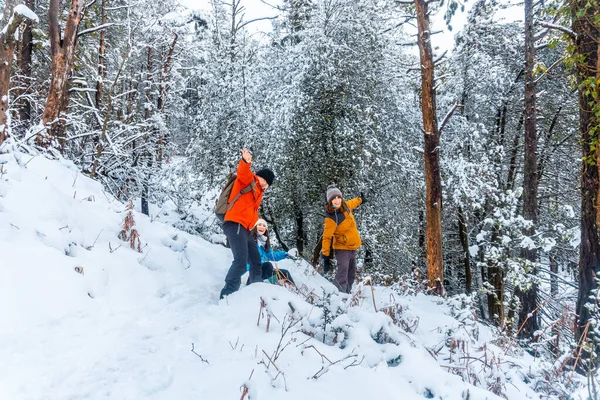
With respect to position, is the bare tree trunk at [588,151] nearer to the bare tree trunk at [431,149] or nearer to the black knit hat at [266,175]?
the bare tree trunk at [431,149]

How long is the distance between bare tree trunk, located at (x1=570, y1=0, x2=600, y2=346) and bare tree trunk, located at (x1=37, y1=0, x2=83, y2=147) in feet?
24.4

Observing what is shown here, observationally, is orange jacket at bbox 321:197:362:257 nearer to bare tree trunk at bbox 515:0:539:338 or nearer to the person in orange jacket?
the person in orange jacket

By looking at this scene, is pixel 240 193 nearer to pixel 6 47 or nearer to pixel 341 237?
pixel 341 237

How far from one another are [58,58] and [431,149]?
659 centimetres

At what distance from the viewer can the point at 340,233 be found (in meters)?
5.31

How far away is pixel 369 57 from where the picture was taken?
8945mm

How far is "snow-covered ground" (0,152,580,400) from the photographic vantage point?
6.93 ft

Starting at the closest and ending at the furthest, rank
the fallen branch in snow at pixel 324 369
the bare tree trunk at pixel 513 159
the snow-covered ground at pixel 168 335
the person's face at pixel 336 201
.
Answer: the snow-covered ground at pixel 168 335, the fallen branch in snow at pixel 324 369, the person's face at pixel 336 201, the bare tree trunk at pixel 513 159

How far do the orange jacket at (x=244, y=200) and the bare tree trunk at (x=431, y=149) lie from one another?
157 inches

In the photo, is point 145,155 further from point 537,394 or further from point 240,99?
point 537,394

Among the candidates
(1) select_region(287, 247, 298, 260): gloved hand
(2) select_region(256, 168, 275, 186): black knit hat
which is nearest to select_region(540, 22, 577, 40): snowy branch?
(2) select_region(256, 168, 275, 186): black knit hat

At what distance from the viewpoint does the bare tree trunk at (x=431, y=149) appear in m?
6.68

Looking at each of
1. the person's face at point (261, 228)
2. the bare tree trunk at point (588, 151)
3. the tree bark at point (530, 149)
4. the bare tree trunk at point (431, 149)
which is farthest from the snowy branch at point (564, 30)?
the person's face at point (261, 228)

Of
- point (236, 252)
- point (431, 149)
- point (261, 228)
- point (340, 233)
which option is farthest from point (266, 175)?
point (431, 149)
